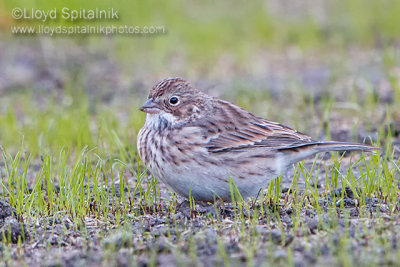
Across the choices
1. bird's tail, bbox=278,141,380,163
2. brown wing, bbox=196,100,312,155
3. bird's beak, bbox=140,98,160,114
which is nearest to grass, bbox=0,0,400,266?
bird's tail, bbox=278,141,380,163

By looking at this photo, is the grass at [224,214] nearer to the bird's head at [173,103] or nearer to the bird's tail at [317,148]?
the bird's tail at [317,148]

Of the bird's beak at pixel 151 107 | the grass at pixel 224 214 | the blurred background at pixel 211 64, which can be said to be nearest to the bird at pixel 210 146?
the bird's beak at pixel 151 107

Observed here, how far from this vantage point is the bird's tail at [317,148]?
6.45m

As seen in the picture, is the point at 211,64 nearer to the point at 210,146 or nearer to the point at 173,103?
the point at 173,103

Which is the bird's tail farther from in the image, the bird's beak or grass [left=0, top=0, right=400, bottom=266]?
the bird's beak

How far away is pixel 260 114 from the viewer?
10141 millimetres

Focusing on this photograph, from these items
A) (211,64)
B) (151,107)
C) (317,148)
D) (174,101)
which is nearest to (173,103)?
(174,101)

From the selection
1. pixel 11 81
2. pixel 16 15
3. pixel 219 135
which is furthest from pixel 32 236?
pixel 16 15

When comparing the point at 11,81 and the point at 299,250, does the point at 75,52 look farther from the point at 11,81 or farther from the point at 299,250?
the point at 299,250

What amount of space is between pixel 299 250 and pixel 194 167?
5.12ft

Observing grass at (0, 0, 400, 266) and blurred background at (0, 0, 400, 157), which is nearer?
grass at (0, 0, 400, 266)

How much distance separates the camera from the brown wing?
6656 millimetres

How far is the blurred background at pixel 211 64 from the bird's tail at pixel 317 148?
6.28ft

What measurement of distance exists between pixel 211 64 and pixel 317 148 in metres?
6.75
